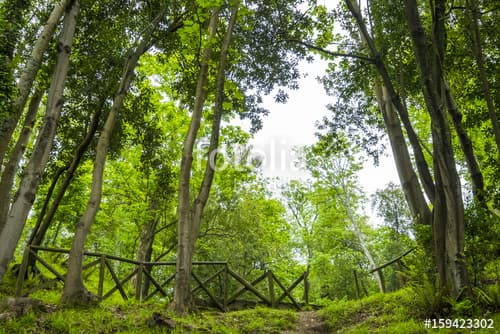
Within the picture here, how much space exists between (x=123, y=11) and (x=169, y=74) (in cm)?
603

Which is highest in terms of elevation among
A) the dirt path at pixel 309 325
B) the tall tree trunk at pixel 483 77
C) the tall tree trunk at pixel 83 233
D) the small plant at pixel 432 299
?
the tall tree trunk at pixel 483 77

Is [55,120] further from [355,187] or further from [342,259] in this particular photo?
[355,187]

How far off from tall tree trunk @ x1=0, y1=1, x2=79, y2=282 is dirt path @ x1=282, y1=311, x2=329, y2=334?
497 centimetres

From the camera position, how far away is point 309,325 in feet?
23.4

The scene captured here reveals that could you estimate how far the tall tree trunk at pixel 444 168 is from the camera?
503 centimetres

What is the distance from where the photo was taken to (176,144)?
1380 cm

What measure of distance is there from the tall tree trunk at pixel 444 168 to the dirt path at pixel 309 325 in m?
2.68

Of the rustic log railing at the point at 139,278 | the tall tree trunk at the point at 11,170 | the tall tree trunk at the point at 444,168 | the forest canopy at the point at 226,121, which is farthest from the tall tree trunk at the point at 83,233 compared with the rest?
the tall tree trunk at the point at 444,168

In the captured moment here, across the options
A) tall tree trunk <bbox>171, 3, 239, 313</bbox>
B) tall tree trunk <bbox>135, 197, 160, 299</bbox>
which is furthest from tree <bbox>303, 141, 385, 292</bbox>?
tall tree trunk <bbox>171, 3, 239, 313</bbox>

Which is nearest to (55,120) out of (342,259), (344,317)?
(344,317)

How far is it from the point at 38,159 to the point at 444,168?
21.9 ft

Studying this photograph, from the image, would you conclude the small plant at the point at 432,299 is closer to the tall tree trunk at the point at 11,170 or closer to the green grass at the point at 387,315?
the green grass at the point at 387,315

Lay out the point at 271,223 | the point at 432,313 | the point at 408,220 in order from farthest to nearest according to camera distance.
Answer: the point at 408,220, the point at 271,223, the point at 432,313

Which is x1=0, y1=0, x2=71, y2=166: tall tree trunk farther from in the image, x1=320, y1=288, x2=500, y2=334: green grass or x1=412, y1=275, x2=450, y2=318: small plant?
x1=412, y1=275, x2=450, y2=318: small plant
